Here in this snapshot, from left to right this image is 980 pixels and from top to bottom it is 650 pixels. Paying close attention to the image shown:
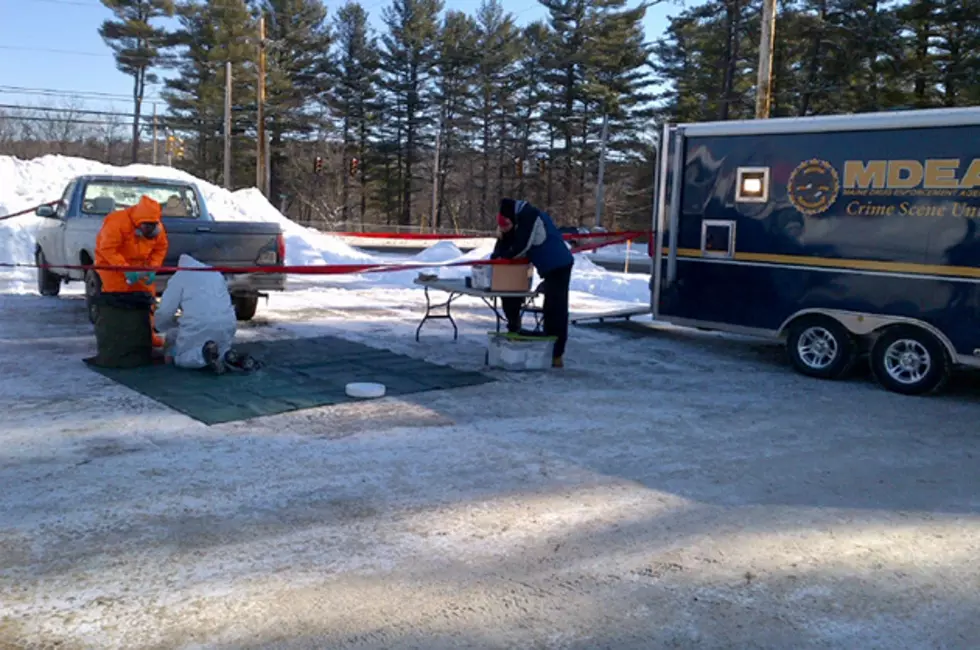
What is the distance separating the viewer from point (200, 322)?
803 cm

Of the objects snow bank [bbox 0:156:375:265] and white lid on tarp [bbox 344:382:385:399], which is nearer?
white lid on tarp [bbox 344:382:385:399]

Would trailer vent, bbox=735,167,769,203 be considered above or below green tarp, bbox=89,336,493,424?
above

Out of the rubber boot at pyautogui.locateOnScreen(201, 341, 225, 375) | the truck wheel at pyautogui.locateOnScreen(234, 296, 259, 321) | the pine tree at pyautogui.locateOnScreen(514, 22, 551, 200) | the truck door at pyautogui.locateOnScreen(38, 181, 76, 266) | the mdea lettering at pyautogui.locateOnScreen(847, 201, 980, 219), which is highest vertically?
the pine tree at pyautogui.locateOnScreen(514, 22, 551, 200)

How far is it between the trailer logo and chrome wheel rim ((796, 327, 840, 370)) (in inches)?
47.5

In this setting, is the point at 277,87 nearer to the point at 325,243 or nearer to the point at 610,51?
the point at 610,51

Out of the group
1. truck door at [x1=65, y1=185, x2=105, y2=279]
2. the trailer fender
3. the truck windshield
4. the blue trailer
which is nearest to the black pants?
the blue trailer

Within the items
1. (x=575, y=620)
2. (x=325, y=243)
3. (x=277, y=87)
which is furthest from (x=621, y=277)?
(x=277, y=87)

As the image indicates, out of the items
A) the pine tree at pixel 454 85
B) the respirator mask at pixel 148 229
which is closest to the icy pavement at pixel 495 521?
the respirator mask at pixel 148 229

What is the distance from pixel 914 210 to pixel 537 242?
11.6 ft

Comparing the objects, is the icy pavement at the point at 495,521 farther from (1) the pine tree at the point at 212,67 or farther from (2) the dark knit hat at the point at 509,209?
(1) the pine tree at the point at 212,67

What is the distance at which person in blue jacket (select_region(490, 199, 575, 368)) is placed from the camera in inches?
349

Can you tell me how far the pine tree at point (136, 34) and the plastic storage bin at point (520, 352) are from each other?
152 feet

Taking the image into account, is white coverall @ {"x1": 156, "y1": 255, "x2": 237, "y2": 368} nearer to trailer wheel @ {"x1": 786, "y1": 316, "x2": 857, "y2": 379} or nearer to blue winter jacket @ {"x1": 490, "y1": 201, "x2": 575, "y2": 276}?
blue winter jacket @ {"x1": 490, "y1": 201, "x2": 575, "y2": 276}

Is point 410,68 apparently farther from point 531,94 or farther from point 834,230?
point 834,230
